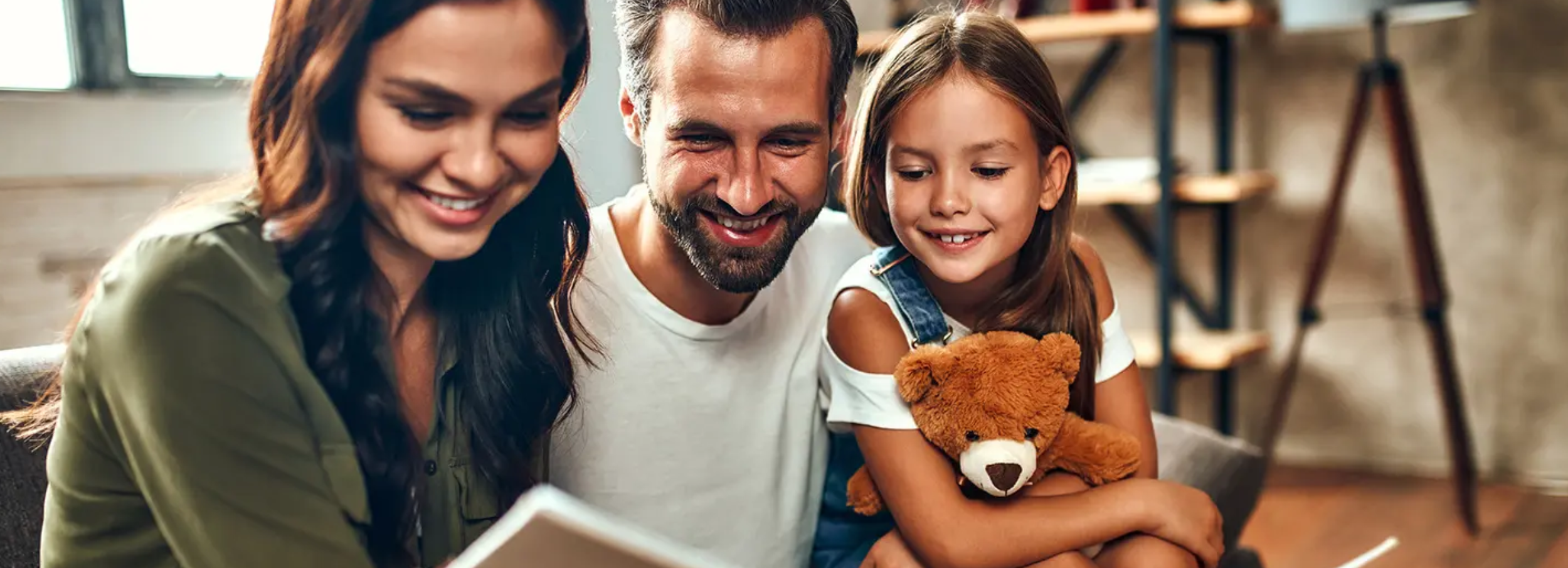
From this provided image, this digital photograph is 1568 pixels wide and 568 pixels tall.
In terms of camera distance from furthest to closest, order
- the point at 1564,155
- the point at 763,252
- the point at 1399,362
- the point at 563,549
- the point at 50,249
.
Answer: the point at 1399,362
the point at 1564,155
the point at 50,249
the point at 763,252
the point at 563,549

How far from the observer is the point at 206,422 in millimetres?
692

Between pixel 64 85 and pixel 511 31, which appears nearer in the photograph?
pixel 511 31

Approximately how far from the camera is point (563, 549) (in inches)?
26.6

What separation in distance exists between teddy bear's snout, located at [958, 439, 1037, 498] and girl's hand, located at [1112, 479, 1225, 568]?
0.11 metres

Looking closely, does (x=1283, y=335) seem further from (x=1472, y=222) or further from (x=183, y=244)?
(x=183, y=244)

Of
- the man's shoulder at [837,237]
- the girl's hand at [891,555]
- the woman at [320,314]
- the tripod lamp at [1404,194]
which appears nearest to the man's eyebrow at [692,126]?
the woman at [320,314]

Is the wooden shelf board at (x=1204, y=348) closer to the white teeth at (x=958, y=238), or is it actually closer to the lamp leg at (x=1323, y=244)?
the lamp leg at (x=1323, y=244)

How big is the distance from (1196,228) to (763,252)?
101 inches

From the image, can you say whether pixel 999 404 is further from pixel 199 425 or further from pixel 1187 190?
pixel 1187 190

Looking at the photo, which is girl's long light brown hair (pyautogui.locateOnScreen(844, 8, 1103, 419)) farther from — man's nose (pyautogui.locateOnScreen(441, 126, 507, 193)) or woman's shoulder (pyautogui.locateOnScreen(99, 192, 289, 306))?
woman's shoulder (pyautogui.locateOnScreen(99, 192, 289, 306))

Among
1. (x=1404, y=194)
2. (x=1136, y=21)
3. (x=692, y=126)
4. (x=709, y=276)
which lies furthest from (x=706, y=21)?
(x=1404, y=194)

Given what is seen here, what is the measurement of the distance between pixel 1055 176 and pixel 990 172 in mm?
87

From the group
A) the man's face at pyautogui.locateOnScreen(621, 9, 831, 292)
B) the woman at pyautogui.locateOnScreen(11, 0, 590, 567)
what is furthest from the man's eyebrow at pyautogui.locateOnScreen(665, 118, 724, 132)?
the woman at pyautogui.locateOnScreen(11, 0, 590, 567)

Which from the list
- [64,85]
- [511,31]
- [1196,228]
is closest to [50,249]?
[64,85]
